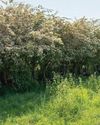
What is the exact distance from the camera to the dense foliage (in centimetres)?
1323

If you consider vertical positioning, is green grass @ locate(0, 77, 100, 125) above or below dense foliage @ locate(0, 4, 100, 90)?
below

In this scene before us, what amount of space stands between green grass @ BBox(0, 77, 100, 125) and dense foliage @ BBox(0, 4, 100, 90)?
147 centimetres

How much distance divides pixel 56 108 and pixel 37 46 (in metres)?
4.27

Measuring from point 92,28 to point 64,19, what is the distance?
2772 millimetres

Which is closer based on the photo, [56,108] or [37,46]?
[56,108]

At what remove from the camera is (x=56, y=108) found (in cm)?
993

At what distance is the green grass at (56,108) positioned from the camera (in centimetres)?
928

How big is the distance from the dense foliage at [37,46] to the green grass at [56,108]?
1.47 m

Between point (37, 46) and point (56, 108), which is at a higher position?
point (37, 46)

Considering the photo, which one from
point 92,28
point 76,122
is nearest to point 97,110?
point 76,122

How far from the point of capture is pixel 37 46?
45.4 ft

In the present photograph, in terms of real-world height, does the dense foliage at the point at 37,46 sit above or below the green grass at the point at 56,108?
above

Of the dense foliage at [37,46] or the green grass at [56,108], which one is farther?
the dense foliage at [37,46]

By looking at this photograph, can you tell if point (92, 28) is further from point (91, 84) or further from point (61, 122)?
point (61, 122)
